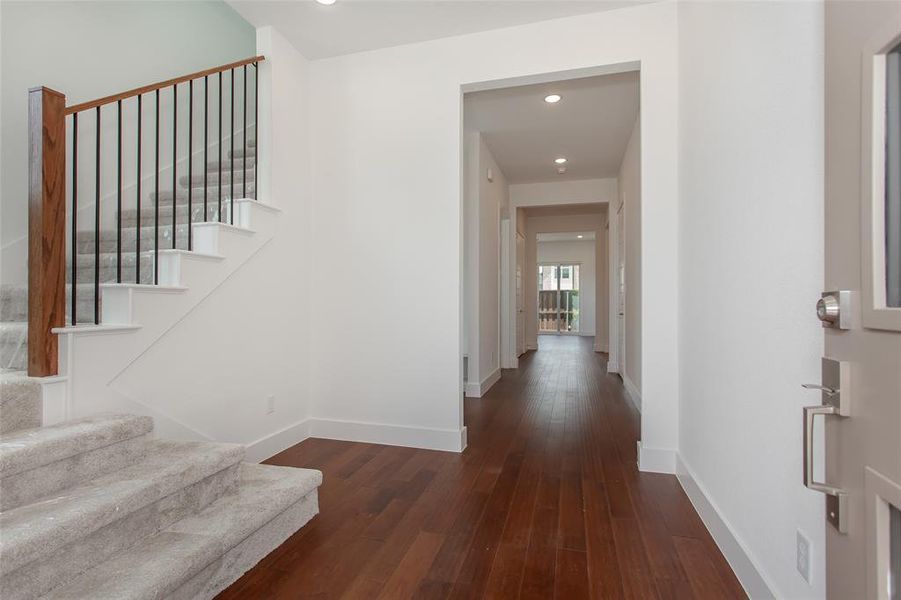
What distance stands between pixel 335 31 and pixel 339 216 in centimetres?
121

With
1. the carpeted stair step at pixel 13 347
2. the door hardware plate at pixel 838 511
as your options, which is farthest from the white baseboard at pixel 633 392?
the carpeted stair step at pixel 13 347

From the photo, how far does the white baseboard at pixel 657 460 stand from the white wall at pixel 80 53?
398 cm

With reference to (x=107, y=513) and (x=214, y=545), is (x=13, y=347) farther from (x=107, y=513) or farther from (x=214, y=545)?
(x=214, y=545)

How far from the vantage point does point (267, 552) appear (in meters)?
1.82

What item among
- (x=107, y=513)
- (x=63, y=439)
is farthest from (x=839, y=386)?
(x=63, y=439)

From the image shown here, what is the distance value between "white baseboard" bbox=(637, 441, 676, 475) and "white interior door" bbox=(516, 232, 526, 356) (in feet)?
15.2

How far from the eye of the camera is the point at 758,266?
1528 mm

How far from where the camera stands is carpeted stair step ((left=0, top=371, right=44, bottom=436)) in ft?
5.36

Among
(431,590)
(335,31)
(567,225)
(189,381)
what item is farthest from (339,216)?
(567,225)

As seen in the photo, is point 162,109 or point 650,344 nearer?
point 650,344

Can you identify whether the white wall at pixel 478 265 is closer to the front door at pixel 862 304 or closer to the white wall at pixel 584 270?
the front door at pixel 862 304

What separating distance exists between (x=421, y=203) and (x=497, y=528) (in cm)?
206

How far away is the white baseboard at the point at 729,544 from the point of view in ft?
4.91

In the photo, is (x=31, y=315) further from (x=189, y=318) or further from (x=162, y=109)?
(x=162, y=109)
